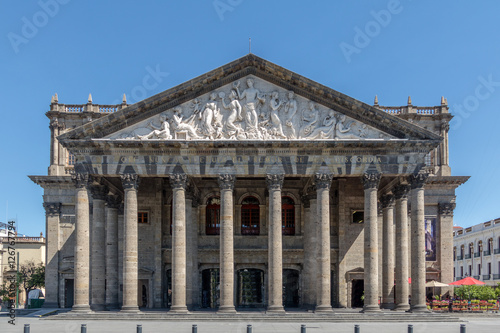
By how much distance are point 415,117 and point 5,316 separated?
36.0m

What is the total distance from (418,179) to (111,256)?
2251cm

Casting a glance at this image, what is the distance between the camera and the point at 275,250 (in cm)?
4053

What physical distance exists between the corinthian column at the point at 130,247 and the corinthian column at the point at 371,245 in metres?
15.0

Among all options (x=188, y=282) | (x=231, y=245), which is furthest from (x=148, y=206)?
(x=231, y=245)

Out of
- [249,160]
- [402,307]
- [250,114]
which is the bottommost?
[402,307]

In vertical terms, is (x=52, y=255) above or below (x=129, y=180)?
below

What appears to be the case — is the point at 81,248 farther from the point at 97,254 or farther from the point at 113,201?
the point at 113,201

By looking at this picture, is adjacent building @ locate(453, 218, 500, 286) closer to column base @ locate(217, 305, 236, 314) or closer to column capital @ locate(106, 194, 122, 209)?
column base @ locate(217, 305, 236, 314)

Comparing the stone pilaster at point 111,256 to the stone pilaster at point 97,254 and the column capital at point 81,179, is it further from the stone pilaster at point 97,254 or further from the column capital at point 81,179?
the column capital at point 81,179

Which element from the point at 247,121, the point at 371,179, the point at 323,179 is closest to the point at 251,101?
the point at 247,121

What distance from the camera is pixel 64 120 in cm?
5306

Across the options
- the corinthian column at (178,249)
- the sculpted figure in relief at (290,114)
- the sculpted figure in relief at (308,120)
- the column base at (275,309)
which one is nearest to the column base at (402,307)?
the column base at (275,309)

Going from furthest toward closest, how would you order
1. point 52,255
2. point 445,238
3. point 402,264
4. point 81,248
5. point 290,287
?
1. point 445,238
2. point 52,255
3. point 290,287
4. point 402,264
5. point 81,248

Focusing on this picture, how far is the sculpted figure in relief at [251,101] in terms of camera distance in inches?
1618
